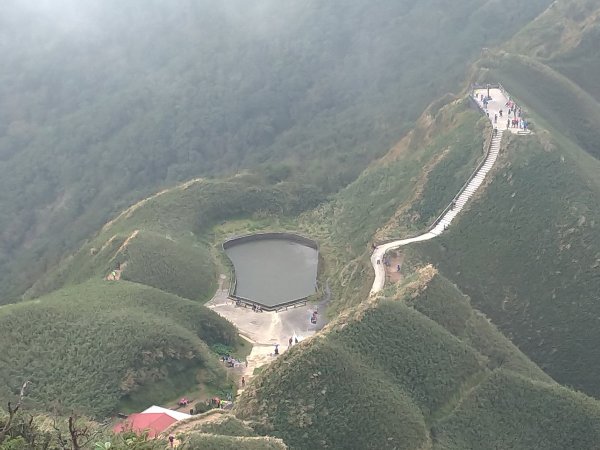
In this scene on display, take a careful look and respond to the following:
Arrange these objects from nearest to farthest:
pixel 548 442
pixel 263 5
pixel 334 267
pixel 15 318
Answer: pixel 548 442, pixel 15 318, pixel 334 267, pixel 263 5

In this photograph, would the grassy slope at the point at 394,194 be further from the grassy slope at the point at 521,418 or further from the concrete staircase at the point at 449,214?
the grassy slope at the point at 521,418

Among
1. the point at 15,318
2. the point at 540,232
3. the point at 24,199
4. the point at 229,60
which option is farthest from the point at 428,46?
the point at 15,318

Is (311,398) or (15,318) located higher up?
(311,398)

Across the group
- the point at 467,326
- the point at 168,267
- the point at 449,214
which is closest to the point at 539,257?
the point at 449,214

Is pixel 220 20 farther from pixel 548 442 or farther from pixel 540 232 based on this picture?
pixel 548 442

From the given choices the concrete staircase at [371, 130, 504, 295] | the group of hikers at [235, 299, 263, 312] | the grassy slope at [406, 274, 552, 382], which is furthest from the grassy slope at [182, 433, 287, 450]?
the group of hikers at [235, 299, 263, 312]

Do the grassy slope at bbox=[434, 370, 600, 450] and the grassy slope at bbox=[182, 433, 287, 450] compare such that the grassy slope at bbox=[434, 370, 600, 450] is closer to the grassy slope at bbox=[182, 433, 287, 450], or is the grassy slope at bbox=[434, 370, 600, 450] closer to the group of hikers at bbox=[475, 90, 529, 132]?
the grassy slope at bbox=[182, 433, 287, 450]
